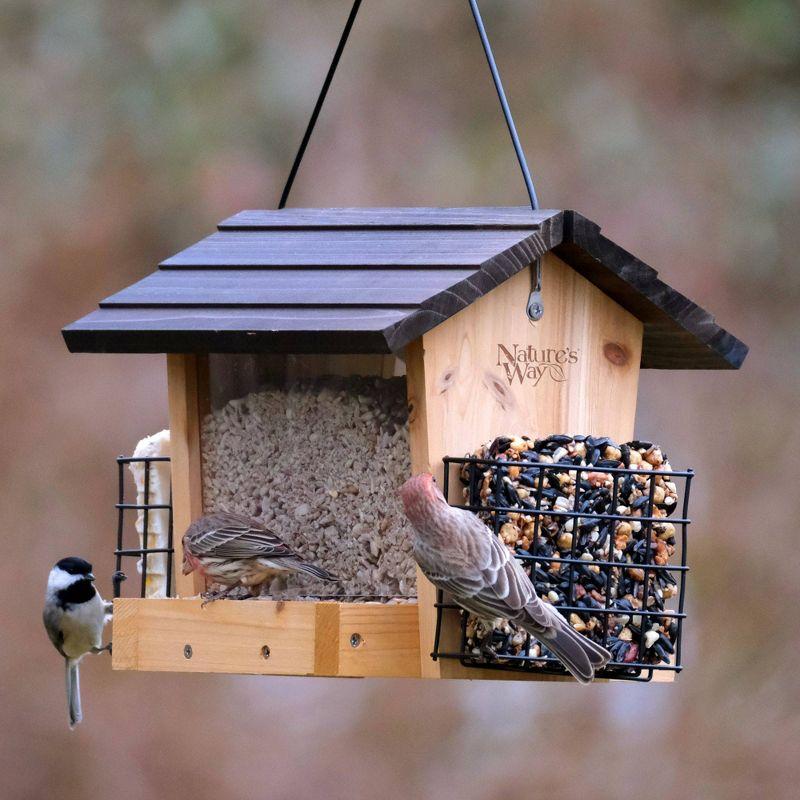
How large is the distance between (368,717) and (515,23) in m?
4.31

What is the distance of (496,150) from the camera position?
11.3 metres

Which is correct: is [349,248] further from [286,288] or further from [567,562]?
[567,562]

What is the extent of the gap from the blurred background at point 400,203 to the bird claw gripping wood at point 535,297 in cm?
424

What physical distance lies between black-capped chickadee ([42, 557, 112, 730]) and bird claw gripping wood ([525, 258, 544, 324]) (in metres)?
2.94

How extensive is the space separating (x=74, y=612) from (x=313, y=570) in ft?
8.50

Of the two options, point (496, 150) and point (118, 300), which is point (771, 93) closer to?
point (496, 150)

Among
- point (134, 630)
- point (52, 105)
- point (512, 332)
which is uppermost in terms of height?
point (52, 105)

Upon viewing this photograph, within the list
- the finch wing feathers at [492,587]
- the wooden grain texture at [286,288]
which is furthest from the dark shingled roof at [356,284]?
the finch wing feathers at [492,587]

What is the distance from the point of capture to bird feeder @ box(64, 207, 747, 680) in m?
Answer: 5.69

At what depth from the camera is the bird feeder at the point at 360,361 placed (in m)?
5.69

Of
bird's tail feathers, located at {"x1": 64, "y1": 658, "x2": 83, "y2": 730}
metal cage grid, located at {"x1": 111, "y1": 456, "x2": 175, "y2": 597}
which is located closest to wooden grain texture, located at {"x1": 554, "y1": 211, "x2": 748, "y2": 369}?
metal cage grid, located at {"x1": 111, "y1": 456, "x2": 175, "y2": 597}

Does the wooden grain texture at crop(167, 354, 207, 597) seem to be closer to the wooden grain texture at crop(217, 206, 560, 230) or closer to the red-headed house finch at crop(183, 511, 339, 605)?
the red-headed house finch at crop(183, 511, 339, 605)

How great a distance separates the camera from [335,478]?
6.06 m

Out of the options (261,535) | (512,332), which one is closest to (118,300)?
(261,535)
